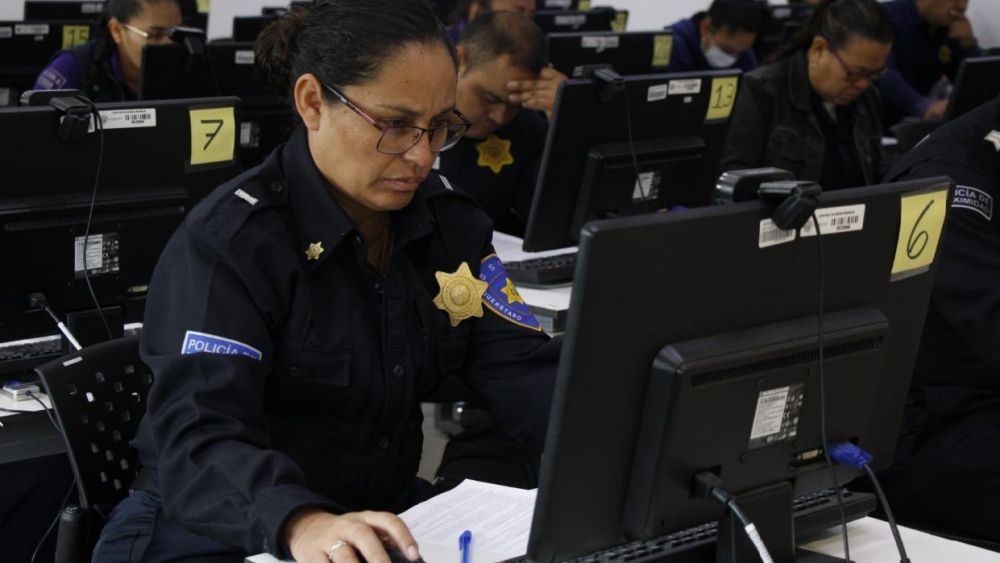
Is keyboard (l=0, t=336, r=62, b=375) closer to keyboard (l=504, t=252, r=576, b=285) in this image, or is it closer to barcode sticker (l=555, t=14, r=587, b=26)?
keyboard (l=504, t=252, r=576, b=285)

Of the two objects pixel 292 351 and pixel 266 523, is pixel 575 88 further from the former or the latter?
pixel 266 523

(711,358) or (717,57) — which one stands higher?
(711,358)

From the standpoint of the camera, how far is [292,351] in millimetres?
1513

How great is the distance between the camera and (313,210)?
1568 mm

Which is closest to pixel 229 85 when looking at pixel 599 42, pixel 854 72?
pixel 599 42

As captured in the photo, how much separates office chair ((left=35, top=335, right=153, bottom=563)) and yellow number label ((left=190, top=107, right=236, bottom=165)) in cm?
39

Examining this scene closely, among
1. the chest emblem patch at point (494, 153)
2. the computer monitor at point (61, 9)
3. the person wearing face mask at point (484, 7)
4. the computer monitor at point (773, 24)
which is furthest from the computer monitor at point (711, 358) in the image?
the computer monitor at point (61, 9)

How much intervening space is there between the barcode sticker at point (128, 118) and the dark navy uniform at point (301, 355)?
39 cm

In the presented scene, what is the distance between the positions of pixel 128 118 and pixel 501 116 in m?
1.28

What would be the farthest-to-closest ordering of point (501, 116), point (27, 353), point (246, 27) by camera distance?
point (246, 27), point (501, 116), point (27, 353)

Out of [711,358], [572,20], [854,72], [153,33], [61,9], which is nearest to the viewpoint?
[711,358]

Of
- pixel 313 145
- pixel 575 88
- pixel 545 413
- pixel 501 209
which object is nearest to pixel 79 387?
pixel 313 145

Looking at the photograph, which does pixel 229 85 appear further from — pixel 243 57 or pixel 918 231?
pixel 918 231

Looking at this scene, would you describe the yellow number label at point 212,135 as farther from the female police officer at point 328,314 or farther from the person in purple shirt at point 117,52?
the person in purple shirt at point 117,52
